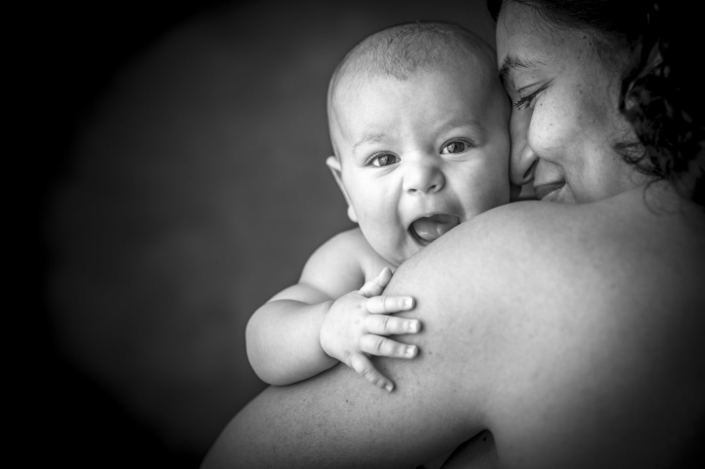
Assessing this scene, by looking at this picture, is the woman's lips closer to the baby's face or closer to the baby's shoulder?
the baby's face

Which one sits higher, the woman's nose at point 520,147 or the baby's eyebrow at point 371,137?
the baby's eyebrow at point 371,137

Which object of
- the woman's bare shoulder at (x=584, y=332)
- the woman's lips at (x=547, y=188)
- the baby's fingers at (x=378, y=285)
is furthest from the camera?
the woman's lips at (x=547, y=188)

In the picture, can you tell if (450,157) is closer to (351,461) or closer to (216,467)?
(351,461)

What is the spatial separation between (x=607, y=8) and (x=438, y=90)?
389 millimetres

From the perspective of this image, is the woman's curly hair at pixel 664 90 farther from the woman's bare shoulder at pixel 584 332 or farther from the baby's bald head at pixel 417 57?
the baby's bald head at pixel 417 57

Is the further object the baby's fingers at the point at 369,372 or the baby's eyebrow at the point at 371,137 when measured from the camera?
the baby's eyebrow at the point at 371,137

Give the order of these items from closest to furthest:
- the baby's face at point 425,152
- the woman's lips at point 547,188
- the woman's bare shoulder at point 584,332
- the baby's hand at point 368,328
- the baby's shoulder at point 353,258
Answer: the woman's bare shoulder at point 584,332 → the baby's hand at point 368,328 → the woman's lips at point 547,188 → the baby's face at point 425,152 → the baby's shoulder at point 353,258

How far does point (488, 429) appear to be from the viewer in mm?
897

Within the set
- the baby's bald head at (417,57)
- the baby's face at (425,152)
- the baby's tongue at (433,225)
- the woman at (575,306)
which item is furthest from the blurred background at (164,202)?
the woman at (575,306)

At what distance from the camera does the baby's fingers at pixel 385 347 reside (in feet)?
2.88

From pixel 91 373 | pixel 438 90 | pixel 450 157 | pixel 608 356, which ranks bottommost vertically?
pixel 91 373

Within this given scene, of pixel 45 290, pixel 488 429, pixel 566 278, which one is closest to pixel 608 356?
pixel 566 278

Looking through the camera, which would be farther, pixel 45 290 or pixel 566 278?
pixel 45 290

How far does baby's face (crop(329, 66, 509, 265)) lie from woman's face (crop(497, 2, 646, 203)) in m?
0.16
